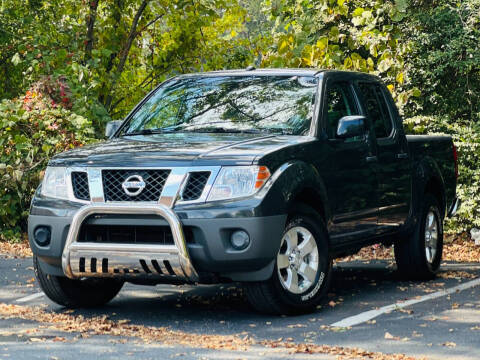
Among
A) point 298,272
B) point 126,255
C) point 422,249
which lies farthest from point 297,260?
point 422,249

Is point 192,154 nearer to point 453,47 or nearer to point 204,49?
point 453,47

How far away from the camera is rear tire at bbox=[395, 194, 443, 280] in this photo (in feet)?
30.6

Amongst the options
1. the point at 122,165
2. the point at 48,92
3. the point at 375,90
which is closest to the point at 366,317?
the point at 122,165

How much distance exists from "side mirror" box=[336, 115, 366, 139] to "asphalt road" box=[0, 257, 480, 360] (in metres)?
1.37

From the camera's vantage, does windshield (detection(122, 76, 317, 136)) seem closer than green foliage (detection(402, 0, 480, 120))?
Yes

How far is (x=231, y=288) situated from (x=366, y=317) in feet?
6.61

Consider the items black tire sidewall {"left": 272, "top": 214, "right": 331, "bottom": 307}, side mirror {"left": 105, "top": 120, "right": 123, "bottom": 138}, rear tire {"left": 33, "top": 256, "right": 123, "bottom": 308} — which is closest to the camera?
black tire sidewall {"left": 272, "top": 214, "right": 331, "bottom": 307}

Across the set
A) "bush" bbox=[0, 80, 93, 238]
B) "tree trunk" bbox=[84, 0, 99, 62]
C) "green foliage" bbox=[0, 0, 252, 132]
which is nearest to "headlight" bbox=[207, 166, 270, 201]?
"bush" bbox=[0, 80, 93, 238]

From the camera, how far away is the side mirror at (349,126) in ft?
25.4

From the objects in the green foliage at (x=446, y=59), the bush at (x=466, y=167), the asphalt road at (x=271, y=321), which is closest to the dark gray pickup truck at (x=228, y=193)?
the asphalt road at (x=271, y=321)

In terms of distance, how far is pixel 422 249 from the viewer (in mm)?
9391

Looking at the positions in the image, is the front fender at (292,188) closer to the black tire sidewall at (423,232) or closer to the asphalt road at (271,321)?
the asphalt road at (271,321)

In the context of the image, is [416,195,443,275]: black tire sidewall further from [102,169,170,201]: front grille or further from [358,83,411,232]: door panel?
[102,169,170,201]: front grille

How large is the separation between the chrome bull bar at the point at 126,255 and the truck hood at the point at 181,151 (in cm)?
34
